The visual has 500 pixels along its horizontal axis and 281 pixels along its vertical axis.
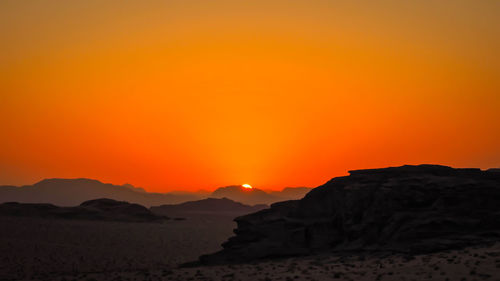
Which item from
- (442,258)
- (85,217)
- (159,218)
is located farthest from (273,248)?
(159,218)

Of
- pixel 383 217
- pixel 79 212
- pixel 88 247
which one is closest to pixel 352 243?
pixel 383 217

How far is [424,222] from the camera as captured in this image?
101 ft

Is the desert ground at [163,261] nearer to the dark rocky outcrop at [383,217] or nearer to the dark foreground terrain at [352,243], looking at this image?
the dark foreground terrain at [352,243]

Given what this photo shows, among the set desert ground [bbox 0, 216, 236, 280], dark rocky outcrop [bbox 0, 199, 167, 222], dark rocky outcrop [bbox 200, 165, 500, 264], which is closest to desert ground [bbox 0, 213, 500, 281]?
desert ground [bbox 0, 216, 236, 280]

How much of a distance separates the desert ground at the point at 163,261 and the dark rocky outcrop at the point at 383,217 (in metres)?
2.21

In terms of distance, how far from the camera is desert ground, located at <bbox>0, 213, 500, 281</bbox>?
24062mm

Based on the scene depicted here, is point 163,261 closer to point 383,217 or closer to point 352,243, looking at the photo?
point 352,243

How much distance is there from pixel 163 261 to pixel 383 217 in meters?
18.9

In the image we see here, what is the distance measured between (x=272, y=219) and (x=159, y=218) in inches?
2375

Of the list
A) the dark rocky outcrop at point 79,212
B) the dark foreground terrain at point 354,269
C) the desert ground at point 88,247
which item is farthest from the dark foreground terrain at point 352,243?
the dark rocky outcrop at point 79,212

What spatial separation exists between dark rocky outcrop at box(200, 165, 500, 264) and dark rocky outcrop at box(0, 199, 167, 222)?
50806 mm

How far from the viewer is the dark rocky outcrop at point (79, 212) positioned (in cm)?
7938

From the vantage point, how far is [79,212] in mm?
83375

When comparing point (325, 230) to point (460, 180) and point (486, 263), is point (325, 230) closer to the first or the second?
point (460, 180)
